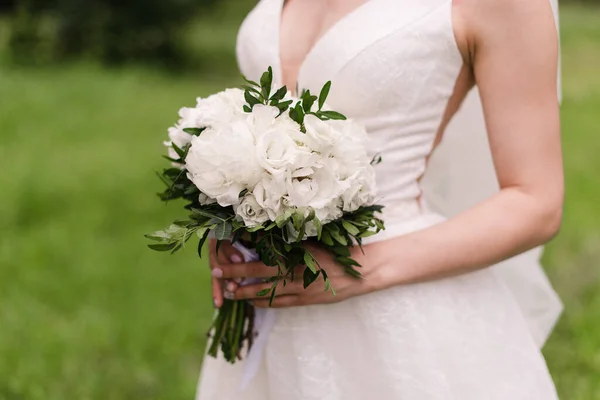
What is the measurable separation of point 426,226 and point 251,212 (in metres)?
0.53

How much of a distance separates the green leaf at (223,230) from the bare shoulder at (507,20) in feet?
2.39

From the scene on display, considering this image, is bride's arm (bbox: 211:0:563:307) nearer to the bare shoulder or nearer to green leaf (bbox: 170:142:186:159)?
the bare shoulder

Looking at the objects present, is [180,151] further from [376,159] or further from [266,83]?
[376,159]

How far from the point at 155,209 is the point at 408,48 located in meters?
4.93

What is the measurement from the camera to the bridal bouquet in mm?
1546

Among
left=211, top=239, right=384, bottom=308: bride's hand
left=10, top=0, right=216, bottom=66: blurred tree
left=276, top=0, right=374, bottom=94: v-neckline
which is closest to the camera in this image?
left=211, top=239, right=384, bottom=308: bride's hand

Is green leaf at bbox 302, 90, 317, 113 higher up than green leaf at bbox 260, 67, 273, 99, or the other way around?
green leaf at bbox 260, 67, 273, 99

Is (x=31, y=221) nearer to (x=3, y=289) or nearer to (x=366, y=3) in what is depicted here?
(x=3, y=289)

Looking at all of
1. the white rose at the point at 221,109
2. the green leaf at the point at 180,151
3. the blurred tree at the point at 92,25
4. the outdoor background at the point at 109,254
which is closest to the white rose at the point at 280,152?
the white rose at the point at 221,109

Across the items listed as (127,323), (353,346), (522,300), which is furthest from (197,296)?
(353,346)

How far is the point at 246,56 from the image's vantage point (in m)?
2.12

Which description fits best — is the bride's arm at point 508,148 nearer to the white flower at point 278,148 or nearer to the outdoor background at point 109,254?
the white flower at point 278,148

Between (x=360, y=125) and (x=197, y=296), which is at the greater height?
(x=360, y=125)

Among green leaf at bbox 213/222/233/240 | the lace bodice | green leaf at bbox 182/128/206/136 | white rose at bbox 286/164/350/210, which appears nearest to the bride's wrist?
the lace bodice
